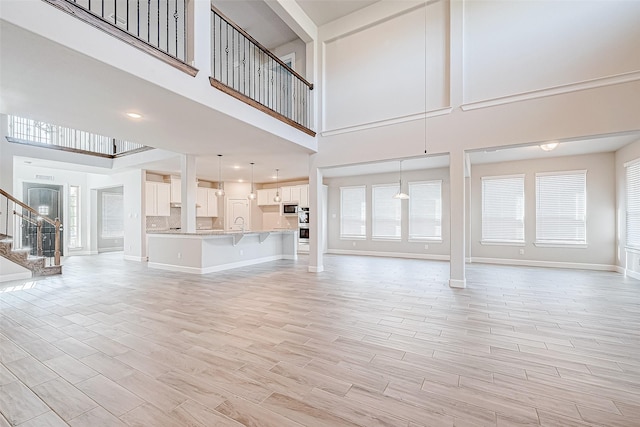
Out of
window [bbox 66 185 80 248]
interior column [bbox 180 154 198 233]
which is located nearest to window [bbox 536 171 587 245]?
interior column [bbox 180 154 198 233]

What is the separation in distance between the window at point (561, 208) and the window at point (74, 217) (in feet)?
46.9

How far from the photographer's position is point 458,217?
4719mm

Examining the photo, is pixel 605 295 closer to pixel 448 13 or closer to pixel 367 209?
pixel 448 13

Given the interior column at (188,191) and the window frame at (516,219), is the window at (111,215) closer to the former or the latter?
the interior column at (188,191)

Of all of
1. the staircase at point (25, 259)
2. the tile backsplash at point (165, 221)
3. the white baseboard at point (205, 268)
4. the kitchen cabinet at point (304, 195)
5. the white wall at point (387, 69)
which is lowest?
the white baseboard at point (205, 268)

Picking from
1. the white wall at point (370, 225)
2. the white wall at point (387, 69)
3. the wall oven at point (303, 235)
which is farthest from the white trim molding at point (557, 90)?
the wall oven at point (303, 235)

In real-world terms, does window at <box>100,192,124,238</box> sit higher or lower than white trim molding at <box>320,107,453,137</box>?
lower

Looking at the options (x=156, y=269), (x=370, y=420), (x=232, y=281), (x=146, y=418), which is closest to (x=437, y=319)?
(x=370, y=420)

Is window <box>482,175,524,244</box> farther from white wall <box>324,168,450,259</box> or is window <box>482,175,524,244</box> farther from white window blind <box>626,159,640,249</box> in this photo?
white window blind <box>626,159,640,249</box>

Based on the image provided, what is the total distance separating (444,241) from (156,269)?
776cm

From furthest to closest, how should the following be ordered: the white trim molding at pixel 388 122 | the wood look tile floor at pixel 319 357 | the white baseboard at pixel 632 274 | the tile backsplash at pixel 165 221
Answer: the tile backsplash at pixel 165 221 < the white baseboard at pixel 632 274 < the white trim molding at pixel 388 122 < the wood look tile floor at pixel 319 357

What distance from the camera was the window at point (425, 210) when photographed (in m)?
8.34

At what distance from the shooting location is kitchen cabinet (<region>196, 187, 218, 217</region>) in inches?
388

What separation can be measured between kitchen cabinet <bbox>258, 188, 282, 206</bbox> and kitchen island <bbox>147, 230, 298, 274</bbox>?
11.3ft
